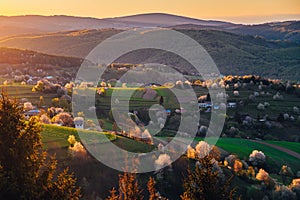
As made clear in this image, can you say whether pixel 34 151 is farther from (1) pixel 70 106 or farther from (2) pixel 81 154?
(1) pixel 70 106

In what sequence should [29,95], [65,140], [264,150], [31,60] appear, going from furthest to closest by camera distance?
[31,60], [29,95], [264,150], [65,140]

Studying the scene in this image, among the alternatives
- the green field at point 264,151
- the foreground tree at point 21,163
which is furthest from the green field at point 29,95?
the foreground tree at point 21,163

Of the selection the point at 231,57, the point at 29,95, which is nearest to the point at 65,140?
the point at 29,95

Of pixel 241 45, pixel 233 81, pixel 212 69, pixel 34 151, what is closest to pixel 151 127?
pixel 233 81

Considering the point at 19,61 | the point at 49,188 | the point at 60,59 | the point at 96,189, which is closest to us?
the point at 49,188

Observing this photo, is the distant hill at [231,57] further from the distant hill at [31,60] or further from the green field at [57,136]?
the green field at [57,136]

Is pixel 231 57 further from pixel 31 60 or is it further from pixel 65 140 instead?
pixel 65 140

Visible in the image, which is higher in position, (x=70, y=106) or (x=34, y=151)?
(x=34, y=151)

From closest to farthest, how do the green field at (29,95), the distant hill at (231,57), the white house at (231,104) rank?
the green field at (29,95)
the white house at (231,104)
the distant hill at (231,57)
